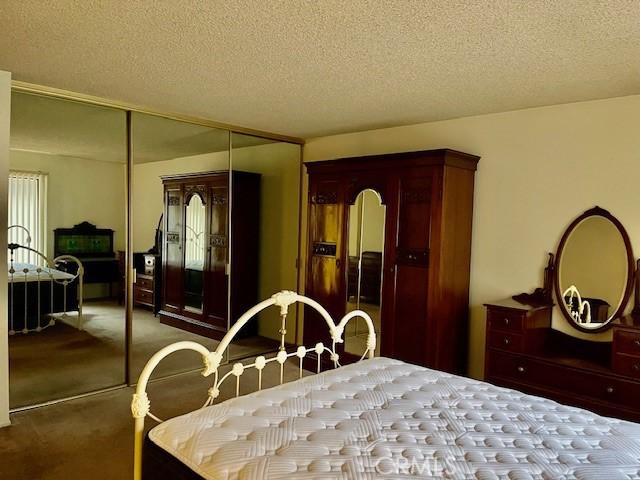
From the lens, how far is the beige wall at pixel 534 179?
3.12 meters

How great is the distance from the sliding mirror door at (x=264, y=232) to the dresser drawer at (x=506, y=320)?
244 cm

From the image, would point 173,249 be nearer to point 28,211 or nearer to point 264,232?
point 264,232

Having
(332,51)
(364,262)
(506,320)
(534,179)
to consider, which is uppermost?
(332,51)

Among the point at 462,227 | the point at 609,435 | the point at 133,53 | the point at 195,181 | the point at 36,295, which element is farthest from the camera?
the point at 195,181

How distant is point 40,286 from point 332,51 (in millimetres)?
2748

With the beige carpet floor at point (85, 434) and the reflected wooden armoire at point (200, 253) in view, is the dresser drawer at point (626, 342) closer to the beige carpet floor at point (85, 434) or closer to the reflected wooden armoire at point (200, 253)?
the beige carpet floor at point (85, 434)

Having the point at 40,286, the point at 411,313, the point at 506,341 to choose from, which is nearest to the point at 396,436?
the point at 506,341

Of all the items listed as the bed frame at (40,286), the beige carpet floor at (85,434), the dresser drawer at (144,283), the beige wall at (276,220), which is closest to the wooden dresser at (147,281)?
the dresser drawer at (144,283)

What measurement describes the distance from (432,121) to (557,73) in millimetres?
1383

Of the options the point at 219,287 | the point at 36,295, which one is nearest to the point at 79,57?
the point at 36,295

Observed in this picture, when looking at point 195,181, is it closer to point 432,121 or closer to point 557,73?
point 432,121

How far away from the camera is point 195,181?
4.49 meters

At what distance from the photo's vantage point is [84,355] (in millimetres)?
3812

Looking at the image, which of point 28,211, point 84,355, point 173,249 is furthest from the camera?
point 173,249
